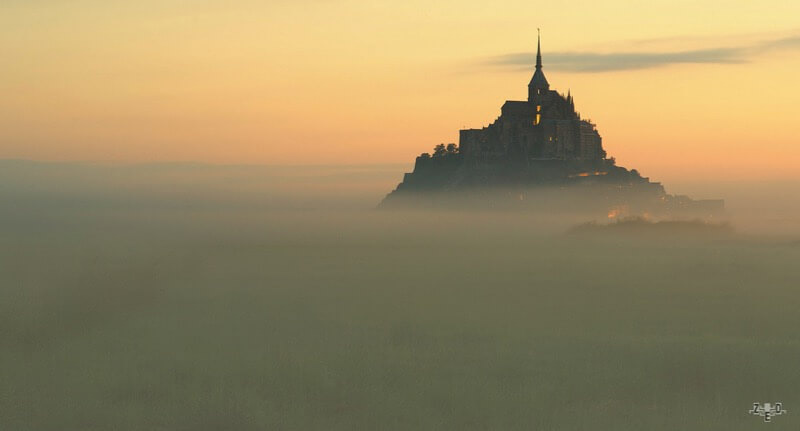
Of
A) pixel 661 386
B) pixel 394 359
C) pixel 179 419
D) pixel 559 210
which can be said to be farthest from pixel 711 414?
pixel 559 210

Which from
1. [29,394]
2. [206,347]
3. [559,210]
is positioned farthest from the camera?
[559,210]

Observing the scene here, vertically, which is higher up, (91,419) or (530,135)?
(530,135)

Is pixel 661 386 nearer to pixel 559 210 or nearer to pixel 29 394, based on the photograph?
pixel 29 394

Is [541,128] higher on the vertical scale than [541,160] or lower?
higher

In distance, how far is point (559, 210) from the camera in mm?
187875

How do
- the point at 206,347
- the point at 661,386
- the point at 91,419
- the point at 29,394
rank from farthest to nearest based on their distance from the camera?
the point at 206,347, the point at 661,386, the point at 29,394, the point at 91,419

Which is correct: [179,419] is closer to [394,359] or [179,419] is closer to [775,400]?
[394,359]

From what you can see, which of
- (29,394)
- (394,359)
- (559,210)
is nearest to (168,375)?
(29,394)

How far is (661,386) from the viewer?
2089 inches

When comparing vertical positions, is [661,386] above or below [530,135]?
below

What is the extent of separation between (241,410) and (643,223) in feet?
528

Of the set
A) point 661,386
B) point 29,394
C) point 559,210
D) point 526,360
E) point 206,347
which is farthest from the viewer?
point 559,210

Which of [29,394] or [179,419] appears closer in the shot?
[179,419]

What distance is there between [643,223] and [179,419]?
16423 centimetres
